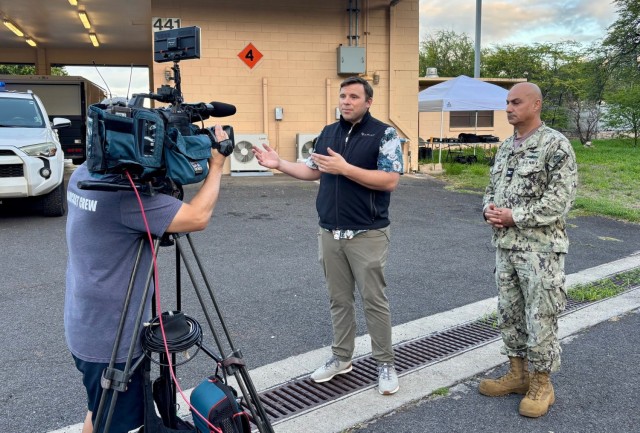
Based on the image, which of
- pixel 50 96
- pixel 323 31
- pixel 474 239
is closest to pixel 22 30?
pixel 50 96

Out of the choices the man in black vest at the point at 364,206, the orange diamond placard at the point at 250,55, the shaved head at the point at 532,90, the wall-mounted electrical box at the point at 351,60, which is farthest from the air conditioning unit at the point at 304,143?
the shaved head at the point at 532,90

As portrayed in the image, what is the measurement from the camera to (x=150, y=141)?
2.25 meters

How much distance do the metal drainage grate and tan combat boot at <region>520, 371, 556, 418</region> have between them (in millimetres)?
826

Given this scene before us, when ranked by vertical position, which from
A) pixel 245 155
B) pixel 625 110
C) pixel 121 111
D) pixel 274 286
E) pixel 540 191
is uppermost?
pixel 625 110

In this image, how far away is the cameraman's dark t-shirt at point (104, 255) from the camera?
Result: 2.36 m

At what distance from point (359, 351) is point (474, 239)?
173 inches

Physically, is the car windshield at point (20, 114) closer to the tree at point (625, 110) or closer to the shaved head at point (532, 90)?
the shaved head at point (532, 90)

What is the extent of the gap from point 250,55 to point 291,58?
1098 mm

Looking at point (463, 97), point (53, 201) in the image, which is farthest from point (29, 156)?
point (463, 97)

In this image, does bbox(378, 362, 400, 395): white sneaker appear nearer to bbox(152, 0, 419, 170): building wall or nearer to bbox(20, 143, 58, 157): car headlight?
bbox(20, 143, 58, 157): car headlight

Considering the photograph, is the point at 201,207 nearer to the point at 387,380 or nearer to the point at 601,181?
the point at 387,380

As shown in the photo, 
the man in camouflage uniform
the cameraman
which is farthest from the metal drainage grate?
the cameraman

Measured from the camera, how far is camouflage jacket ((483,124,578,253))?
3566 millimetres

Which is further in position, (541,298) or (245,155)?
(245,155)
